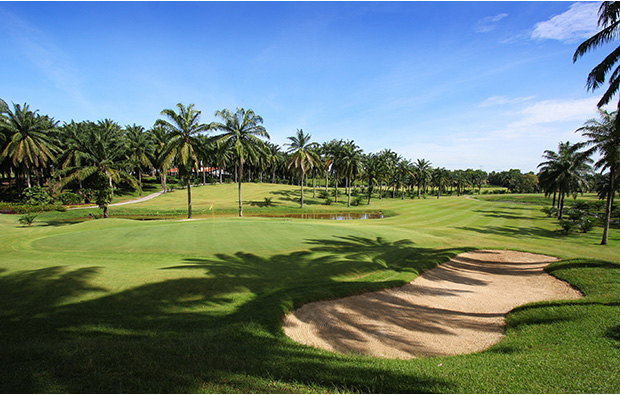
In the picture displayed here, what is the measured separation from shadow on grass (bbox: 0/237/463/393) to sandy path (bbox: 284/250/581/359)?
914 millimetres

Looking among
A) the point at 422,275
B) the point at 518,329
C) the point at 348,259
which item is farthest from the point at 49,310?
the point at 422,275

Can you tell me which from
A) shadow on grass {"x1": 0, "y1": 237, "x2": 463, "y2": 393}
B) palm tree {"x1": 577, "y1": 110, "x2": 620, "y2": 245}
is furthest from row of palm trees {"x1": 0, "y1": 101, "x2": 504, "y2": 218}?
palm tree {"x1": 577, "y1": 110, "x2": 620, "y2": 245}

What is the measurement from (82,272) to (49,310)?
3296 millimetres

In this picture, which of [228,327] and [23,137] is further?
[23,137]

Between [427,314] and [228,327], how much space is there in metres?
7.40

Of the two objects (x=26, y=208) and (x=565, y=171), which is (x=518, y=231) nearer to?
(x=565, y=171)

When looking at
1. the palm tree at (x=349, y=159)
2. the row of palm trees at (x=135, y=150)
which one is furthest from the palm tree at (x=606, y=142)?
the palm tree at (x=349, y=159)

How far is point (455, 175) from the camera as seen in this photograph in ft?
474

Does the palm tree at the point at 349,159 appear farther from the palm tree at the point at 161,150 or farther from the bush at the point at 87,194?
the bush at the point at 87,194

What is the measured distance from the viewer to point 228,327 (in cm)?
739

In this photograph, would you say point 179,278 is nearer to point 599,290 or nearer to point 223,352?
point 223,352

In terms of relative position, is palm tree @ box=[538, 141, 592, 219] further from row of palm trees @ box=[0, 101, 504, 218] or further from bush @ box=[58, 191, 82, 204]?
bush @ box=[58, 191, 82, 204]

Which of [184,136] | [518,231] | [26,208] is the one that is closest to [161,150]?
[184,136]

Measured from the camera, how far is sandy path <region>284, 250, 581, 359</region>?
7.94 metres
